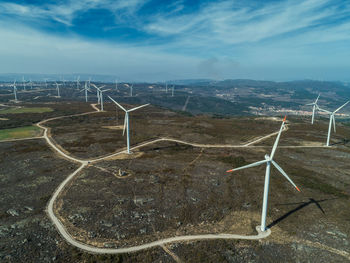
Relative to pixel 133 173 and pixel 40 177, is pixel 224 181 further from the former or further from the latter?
pixel 40 177

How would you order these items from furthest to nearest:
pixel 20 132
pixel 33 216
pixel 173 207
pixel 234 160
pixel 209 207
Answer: pixel 20 132, pixel 234 160, pixel 209 207, pixel 173 207, pixel 33 216

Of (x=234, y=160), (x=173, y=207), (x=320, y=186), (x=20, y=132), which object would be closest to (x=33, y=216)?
(x=173, y=207)

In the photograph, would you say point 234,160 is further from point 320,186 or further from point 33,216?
point 33,216

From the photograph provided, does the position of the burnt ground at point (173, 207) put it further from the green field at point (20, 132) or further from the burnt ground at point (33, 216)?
the green field at point (20, 132)

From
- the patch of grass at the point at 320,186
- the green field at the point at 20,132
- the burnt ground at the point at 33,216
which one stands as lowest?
the burnt ground at the point at 33,216

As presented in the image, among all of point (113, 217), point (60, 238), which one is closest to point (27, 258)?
point (60, 238)

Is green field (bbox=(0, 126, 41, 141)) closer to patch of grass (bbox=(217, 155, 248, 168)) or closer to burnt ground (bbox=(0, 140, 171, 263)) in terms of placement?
burnt ground (bbox=(0, 140, 171, 263))

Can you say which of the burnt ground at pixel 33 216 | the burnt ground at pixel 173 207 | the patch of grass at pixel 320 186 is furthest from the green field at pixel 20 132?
the patch of grass at pixel 320 186

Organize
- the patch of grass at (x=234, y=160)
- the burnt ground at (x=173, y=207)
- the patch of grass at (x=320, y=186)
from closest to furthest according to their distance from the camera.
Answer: the burnt ground at (x=173, y=207) → the patch of grass at (x=320, y=186) → the patch of grass at (x=234, y=160)
